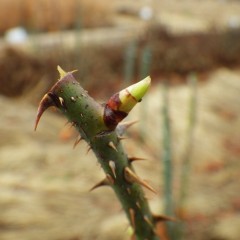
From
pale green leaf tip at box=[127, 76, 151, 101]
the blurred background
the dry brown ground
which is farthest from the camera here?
the blurred background

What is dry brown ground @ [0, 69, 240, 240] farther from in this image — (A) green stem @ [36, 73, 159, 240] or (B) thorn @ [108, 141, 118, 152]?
(B) thorn @ [108, 141, 118, 152]

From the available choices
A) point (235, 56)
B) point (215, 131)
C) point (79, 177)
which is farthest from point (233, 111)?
point (79, 177)

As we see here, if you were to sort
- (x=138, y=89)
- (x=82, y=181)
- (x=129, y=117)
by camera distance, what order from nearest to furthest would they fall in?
(x=138, y=89), (x=82, y=181), (x=129, y=117)

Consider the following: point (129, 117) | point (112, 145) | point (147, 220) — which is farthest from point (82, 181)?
point (112, 145)

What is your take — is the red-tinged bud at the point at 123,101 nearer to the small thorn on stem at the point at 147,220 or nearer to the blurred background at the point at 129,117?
the small thorn on stem at the point at 147,220

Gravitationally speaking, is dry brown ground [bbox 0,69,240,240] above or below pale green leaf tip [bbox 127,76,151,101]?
below

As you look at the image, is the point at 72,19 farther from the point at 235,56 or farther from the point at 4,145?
the point at 4,145

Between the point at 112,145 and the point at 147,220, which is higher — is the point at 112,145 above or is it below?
above

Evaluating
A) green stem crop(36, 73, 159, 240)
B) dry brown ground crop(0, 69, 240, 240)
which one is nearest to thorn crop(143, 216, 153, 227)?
green stem crop(36, 73, 159, 240)

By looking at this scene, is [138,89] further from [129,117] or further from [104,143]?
[129,117]
